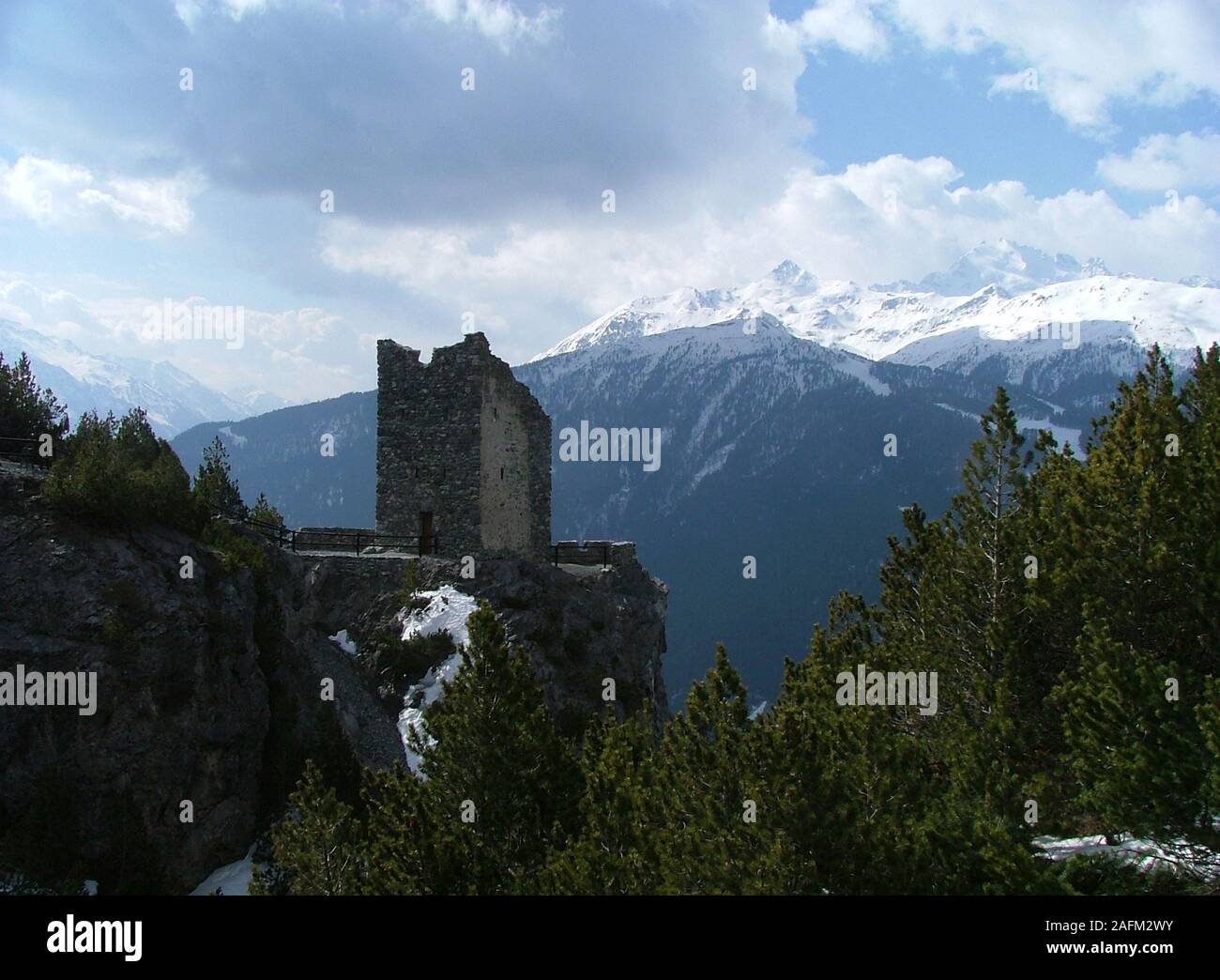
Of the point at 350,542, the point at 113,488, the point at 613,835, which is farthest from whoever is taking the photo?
the point at 350,542

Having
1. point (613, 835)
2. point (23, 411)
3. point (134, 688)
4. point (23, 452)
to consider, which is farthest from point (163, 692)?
point (23, 411)

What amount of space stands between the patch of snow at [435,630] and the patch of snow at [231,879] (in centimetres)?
675

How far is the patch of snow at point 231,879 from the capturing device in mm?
21375

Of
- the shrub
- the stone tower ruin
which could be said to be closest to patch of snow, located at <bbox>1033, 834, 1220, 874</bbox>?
the shrub

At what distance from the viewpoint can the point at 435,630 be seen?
3234cm

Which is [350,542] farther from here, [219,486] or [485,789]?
[485,789]

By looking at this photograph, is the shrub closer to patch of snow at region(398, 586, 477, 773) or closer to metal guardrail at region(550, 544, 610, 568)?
patch of snow at region(398, 586, 477, 773)

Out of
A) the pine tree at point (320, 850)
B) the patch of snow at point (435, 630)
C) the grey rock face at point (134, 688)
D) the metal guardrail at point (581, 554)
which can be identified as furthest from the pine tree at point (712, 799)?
the metal guardrail at point (581, 554)

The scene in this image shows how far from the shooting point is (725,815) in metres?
15.1

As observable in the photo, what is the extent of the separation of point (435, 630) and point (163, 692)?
35.3 feet

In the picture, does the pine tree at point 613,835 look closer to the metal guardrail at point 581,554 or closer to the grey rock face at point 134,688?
the grey rock face at point 134,688

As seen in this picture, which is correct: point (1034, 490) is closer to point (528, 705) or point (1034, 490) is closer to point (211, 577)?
point (528, 705)
